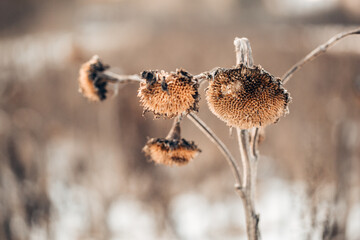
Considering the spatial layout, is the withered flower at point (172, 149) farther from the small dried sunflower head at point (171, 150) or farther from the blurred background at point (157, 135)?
the blurred background at point (157, 135)

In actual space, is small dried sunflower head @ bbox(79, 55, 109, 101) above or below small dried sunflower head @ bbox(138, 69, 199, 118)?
above

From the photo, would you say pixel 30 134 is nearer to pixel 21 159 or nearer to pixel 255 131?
pixel 21 159

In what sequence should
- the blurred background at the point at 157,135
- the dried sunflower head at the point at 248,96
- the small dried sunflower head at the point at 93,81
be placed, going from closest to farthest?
the dried sunflower head at the point at 248,96 < the small dried sunflower head at the point at 93,81 < the blurred background at the point at 157,135

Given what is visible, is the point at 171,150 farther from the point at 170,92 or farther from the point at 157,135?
the point at 157,135

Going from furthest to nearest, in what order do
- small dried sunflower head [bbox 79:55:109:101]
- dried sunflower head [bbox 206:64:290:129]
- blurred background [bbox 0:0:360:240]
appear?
1. blurred background [bbox 0:0:360:240]
2. small dried sunflower head [bbox 79:55:109:101]
3. dried sunflower head [bbox 206:64:290:129]

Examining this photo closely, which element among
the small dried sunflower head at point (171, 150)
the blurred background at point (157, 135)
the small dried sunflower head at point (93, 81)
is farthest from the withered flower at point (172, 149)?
the blurred background at point (157, 135)

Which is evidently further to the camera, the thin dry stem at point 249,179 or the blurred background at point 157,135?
the blurred background at point 157,135

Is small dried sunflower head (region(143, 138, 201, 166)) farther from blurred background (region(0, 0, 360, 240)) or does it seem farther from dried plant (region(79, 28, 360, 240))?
blurred background (region(0, 0, 360, 240))

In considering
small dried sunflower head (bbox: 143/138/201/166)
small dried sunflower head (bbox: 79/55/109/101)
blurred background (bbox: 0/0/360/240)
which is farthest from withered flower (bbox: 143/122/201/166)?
blurred background (bbox: 0/0/360/240)
